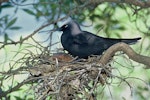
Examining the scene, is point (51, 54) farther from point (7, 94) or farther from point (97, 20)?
point (97, 20)

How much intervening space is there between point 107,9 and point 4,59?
173 centimetres

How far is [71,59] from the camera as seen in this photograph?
4664 millimetres

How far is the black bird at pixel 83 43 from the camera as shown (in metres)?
4.85

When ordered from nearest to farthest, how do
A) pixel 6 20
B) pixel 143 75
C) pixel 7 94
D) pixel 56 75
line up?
pixel 56 75
pixel 7 94
pixel 6 20
pixel 143 75

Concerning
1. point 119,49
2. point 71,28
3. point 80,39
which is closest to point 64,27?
point 71,28

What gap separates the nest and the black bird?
0.48m

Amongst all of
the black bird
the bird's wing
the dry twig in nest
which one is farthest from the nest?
the bird's wing

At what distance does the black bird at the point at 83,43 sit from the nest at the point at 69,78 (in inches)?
18.8

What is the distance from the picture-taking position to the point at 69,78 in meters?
4.19

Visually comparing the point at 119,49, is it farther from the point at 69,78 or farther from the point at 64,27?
the point at 64,27

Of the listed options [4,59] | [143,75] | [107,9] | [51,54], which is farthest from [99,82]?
[143,75]

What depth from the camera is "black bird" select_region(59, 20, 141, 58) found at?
4.85m

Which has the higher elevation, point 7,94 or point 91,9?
point 91,9

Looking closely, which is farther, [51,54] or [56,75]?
[51,54]
